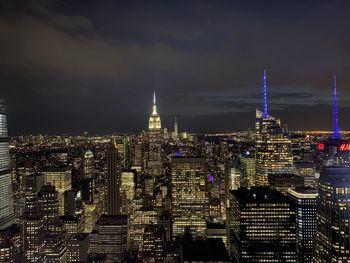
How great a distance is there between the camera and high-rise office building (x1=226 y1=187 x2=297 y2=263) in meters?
20.8

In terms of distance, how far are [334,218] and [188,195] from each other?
20.9 meters

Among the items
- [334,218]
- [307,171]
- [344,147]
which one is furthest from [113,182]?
[334,218]

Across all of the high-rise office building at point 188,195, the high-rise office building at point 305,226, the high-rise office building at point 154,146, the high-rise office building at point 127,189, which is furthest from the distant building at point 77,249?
the high-rise office building at point 154,146

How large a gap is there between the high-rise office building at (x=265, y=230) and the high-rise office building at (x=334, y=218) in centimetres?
690

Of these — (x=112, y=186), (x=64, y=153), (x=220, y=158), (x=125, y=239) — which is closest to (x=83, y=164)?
(x=64, y=153)

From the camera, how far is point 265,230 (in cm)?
2119

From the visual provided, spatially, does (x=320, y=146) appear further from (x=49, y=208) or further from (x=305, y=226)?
(x=49, y=208)

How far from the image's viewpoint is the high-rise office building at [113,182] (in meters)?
36.7

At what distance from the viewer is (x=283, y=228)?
21359mm

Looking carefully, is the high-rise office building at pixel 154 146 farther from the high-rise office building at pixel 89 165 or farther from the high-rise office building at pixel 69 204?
the high-rise office building at pixel 69 204

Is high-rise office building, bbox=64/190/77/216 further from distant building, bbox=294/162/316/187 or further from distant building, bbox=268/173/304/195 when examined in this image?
distant building, bbox=294/162/316/187

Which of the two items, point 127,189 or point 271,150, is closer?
point 127,189

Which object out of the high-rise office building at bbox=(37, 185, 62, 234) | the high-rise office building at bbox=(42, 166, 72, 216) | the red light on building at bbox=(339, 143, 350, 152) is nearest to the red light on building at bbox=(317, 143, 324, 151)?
the red light on building at bbox=(339, 143, 350, 152)

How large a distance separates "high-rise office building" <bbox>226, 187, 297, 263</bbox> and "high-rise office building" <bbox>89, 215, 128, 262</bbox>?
7.37 meters
